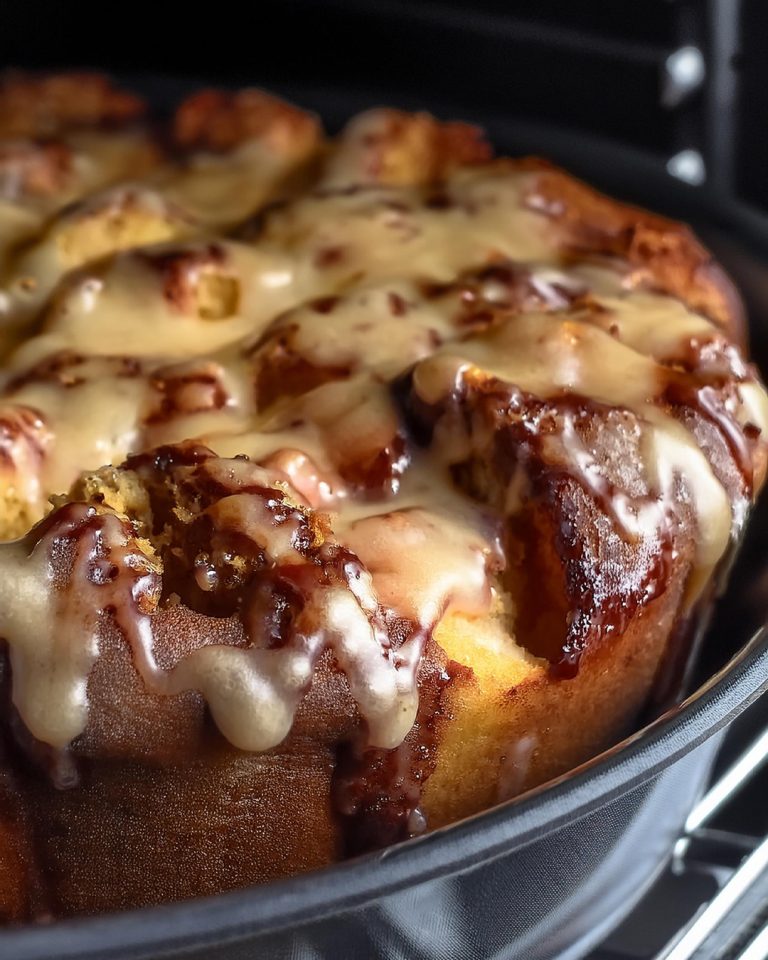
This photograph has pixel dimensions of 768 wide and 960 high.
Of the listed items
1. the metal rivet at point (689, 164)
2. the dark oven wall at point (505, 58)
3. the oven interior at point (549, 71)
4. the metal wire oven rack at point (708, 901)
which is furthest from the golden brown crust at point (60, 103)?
the metal wire oven rack at point (708, 901)

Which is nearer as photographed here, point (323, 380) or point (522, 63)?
point (323, 380)

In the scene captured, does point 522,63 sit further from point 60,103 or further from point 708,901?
point 708,901

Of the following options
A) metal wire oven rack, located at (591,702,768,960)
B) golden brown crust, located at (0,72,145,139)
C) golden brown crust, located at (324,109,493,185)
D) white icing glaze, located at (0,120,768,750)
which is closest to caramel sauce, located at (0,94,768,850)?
white icing glaze, located at (0,120,768,750)

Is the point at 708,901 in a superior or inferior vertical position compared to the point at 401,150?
inferior

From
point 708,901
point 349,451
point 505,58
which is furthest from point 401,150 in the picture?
point 708,901

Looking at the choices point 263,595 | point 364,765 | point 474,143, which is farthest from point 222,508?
point 474,143

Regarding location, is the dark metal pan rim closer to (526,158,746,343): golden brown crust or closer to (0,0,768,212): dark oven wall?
(526,158,746,343): golden brown crust

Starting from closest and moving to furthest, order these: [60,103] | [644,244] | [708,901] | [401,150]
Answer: [708,901]
[644,244]
[401,150]
[60,103]
